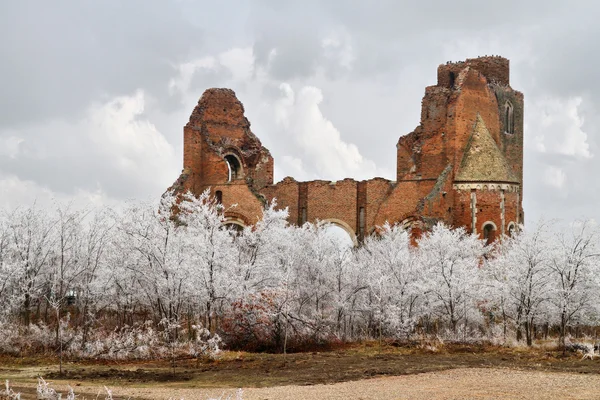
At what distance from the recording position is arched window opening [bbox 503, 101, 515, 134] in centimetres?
4031

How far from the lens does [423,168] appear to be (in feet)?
124

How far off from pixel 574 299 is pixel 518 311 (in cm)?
187

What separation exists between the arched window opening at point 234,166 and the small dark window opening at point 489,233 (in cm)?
1312

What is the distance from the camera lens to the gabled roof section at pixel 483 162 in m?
36.2

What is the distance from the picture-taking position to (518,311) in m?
28.2

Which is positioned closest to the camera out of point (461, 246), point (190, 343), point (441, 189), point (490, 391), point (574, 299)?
point (490, 391)

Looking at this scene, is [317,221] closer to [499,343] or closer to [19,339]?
[499,343]

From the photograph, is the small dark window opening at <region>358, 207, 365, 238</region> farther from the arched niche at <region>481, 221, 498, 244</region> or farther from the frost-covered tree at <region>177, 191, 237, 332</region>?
the frost-covered tree at <region>177, 191, 237, 332</region>

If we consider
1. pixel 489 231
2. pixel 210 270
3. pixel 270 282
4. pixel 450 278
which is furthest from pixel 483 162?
pixel 210 270

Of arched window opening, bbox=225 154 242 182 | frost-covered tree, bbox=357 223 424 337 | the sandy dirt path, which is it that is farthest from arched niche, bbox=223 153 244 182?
the sandy dirt path

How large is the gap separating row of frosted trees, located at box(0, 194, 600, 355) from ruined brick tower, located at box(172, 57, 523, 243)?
1979 millimetres

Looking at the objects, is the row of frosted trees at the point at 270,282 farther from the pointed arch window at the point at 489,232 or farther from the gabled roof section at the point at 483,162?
the gabled roof section at the point at 483,162

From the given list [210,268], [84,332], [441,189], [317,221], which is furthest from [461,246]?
[84,332]

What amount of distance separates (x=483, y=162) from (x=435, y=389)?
21.7 meters
